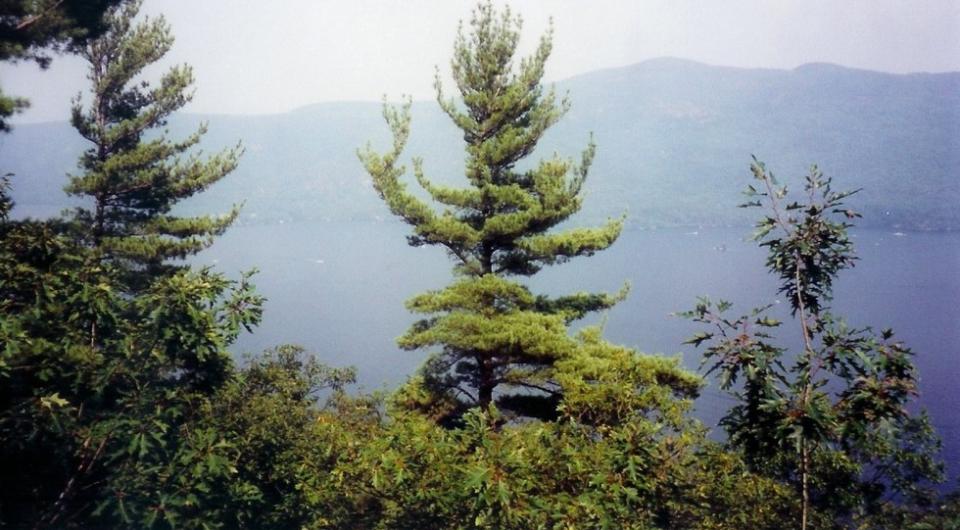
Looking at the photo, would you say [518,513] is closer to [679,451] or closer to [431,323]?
[679,451]

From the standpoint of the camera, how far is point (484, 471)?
5.64 meters

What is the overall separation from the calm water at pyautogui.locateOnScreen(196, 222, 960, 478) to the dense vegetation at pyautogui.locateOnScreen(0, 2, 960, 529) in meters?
22.1

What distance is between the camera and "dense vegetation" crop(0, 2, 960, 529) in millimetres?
5383

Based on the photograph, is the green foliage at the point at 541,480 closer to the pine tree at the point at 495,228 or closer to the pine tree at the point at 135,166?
the pine tree at the point at 495,228

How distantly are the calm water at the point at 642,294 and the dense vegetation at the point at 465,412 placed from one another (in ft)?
72.4

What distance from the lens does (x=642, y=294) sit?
11025cm

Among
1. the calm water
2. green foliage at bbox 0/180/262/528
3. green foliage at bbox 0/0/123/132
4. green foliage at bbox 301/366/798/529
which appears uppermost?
green foliage at bbox 0/0/123/132

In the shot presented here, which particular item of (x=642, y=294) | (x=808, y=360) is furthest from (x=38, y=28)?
(x=642, y=294)

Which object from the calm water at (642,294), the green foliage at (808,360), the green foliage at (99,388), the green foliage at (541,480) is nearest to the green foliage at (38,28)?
the green foliage at (99,388)

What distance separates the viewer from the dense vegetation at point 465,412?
5383 millimetres

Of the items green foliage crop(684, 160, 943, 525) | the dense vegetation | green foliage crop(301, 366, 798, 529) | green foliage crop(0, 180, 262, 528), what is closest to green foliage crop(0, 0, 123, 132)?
the dense vegetation

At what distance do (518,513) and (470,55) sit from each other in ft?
39.0

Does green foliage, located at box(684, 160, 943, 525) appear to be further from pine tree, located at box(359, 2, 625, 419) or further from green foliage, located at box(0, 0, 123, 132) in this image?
green foliage, located at box(0, 0, 123, 132)

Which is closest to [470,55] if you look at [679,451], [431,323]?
[431,323]
